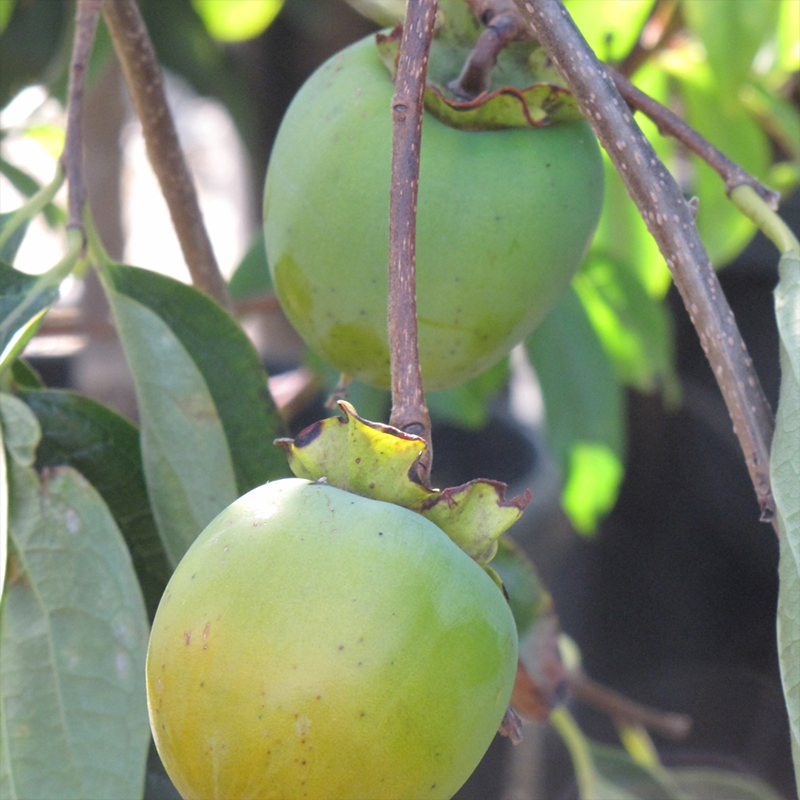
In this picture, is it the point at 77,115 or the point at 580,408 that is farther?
the point at 580,408

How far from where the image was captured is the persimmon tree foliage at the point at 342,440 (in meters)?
0.34

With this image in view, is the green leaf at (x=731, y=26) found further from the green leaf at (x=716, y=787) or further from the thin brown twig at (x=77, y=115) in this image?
the green leaf at (x=716, y=787)

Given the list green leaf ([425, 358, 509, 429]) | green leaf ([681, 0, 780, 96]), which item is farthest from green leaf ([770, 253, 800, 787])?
green leaf ([425, 358, 509, 429])

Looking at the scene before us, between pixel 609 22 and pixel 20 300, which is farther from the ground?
pixel 609 22

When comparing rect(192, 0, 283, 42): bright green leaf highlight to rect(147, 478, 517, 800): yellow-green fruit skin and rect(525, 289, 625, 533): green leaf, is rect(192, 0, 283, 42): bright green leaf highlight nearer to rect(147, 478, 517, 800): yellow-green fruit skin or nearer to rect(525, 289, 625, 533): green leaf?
rect(525, 289, 625, 533): green leaf

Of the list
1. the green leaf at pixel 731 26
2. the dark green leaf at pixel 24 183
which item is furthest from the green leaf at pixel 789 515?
the dark green leaf at pixel 24 183

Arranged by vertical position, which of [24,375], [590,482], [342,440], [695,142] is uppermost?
[695,142]

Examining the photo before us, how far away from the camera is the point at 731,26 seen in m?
0.84

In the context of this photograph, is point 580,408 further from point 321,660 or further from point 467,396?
point 321,660

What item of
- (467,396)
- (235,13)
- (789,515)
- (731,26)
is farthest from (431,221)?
(467,396)

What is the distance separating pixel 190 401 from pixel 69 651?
149 millimetres

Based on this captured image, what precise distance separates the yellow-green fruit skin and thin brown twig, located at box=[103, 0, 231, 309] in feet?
1.28

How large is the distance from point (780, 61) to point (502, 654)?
2.74ft

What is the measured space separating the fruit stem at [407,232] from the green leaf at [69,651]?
0.21 m
